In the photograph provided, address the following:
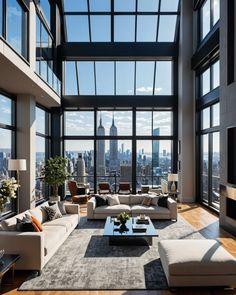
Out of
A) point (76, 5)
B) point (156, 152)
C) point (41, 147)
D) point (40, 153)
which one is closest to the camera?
point (40, 153)

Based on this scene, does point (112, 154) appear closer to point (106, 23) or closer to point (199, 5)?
point (106, 23)

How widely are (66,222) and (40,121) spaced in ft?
18.1

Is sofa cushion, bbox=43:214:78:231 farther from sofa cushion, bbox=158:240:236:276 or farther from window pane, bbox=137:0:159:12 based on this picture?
window pane, bbox=137:0:159:12

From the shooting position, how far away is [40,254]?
13.9ft

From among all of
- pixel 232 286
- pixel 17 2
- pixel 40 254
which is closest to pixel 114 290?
pixel 40 254

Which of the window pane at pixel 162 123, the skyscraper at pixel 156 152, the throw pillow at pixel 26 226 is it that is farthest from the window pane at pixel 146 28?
the throw pillow at pixel 26 226

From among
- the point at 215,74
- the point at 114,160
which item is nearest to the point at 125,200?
the point at 114,160

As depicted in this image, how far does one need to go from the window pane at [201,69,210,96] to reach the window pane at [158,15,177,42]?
2.62 metres

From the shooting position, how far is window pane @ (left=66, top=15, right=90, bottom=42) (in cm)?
1157

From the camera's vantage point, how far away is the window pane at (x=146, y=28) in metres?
11.6

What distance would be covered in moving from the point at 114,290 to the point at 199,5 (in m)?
10.5

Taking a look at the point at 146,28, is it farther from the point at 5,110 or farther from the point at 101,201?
the point at 101,201

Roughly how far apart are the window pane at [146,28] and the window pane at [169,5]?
1.71ft

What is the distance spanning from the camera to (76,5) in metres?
11.4
